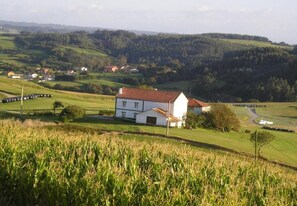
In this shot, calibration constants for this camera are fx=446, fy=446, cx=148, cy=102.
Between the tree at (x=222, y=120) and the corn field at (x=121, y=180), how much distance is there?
4306cm

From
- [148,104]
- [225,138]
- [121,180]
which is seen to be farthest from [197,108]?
[121,180]

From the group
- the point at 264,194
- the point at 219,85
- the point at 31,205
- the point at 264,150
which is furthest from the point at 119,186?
the point at 219,85

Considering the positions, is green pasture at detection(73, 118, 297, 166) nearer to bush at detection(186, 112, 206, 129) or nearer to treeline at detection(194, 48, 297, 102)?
bush at detection(186, 112, 206, 129)

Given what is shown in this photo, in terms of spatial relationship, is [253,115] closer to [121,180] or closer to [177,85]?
[177,85]

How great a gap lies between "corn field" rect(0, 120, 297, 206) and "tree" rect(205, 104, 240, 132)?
141ft

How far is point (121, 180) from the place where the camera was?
10.5 metres

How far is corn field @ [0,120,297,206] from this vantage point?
9977 mm

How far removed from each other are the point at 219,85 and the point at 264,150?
102m

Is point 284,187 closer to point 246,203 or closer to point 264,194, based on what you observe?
point 264,194

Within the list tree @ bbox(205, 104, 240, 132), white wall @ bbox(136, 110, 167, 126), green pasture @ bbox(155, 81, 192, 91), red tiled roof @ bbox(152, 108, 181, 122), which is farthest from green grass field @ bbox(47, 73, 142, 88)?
red tiled roof @ bbox(152, 108, 181, 122)

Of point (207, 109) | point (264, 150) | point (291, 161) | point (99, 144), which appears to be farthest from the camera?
point (207, 109)

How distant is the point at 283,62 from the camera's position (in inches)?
6304

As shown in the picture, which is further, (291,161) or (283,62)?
(283,62)

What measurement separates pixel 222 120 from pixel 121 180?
4809cm
